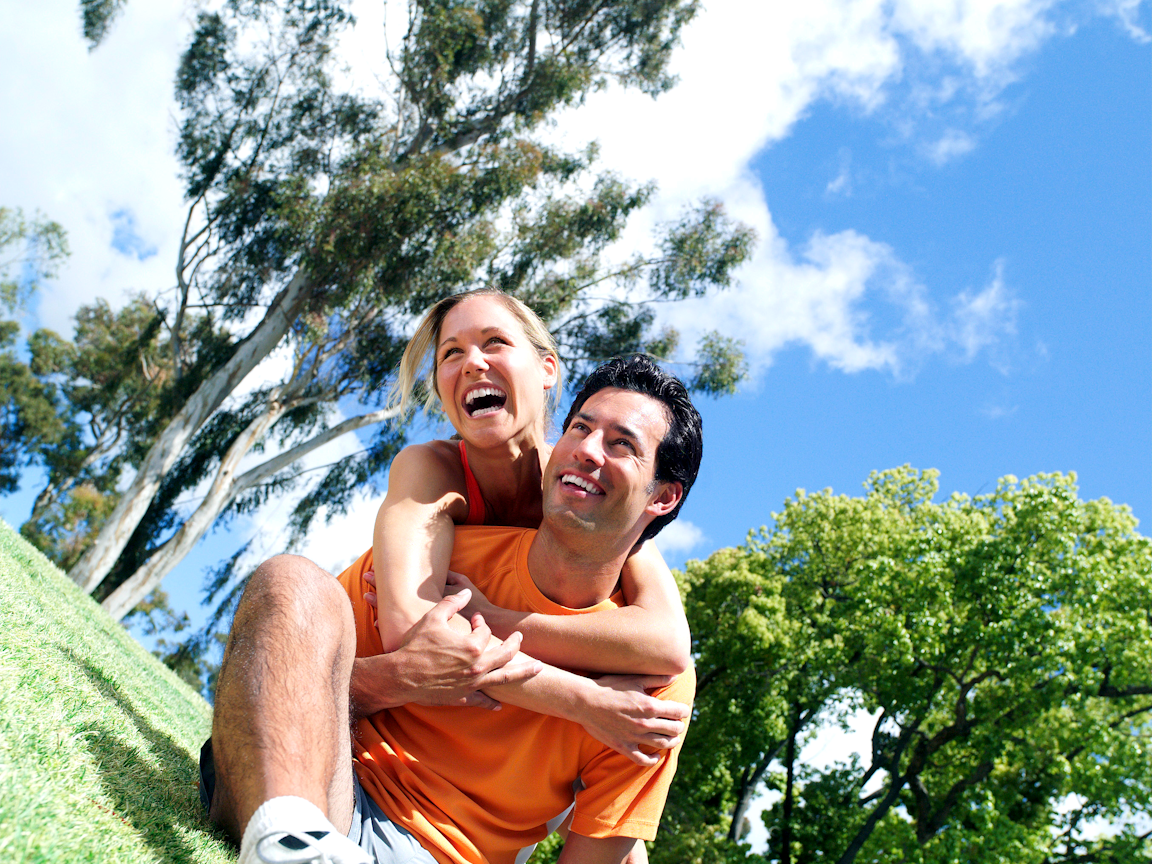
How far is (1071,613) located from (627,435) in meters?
12.3

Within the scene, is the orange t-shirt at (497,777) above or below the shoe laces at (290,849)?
above

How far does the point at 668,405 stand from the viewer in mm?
2568

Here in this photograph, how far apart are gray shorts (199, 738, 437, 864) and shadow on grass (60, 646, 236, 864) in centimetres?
9

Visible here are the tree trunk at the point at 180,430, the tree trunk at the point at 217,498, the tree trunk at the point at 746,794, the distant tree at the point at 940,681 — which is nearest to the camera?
the distant tree at the point at 940,681

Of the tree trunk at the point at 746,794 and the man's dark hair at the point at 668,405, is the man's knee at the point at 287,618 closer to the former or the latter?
the man's dark hair at the point at 668,405

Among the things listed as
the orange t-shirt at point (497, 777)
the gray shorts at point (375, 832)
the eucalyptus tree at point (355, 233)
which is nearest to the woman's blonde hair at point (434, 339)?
the orange t-shirt at point (497, 777)

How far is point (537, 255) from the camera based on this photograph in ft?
50.4

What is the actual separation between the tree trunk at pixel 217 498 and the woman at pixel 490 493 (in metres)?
12.7

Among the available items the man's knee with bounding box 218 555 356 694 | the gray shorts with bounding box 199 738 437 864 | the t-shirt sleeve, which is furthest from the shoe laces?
the t-shirt sleeve

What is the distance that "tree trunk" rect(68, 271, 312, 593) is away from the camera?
14.0 m

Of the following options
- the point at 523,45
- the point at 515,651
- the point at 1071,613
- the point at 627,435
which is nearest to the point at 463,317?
the point at 627,435

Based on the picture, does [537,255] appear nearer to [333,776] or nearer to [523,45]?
[523,45]

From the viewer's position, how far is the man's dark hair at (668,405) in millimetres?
2520

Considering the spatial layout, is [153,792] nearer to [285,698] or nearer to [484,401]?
[285,698]
